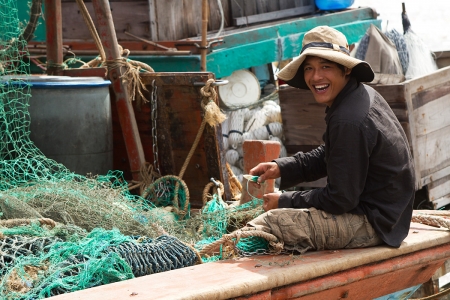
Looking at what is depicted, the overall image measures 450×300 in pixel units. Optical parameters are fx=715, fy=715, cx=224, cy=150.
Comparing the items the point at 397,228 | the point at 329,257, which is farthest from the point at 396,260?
the point at 329,257

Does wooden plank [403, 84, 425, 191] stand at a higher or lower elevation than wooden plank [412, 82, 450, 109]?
lower

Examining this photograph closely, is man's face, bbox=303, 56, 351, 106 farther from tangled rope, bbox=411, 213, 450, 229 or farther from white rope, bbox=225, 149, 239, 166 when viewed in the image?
white rope, bbox=225, 149, 239, 166

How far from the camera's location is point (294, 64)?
366 centimetres

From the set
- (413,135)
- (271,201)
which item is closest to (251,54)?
(413,135)

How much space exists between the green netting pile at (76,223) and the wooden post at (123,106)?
247 millimetres

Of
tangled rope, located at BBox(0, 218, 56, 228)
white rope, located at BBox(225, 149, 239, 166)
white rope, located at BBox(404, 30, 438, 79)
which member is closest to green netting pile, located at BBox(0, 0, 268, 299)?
tangled rope, located at BBox(0, 218, 56, 228)

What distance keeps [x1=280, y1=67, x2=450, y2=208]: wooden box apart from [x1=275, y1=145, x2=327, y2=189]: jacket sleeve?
1978 millimetres

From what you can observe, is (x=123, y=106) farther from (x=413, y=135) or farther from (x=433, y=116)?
(x=433, y=116)

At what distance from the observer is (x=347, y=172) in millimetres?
3416

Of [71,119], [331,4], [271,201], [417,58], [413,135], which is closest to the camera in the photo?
[271,201]

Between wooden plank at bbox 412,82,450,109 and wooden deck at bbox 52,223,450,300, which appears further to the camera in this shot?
wooden plank at bbox 412,82,450,109

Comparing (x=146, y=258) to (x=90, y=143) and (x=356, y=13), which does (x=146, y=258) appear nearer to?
(x=90, y=143)

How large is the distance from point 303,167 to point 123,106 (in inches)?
77.8

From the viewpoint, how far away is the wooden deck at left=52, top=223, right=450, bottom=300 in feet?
10.3
